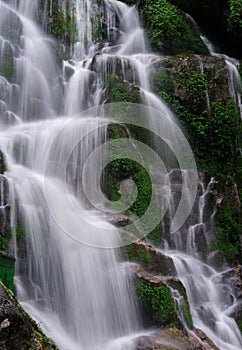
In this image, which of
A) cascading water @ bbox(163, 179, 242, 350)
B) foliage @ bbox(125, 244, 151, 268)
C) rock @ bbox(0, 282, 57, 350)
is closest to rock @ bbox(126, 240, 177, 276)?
foliage @ bbox(125, 244, 151, 268)

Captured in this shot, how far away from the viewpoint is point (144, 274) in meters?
6.98

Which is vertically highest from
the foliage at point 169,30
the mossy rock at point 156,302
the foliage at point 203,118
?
the foliage at point 169,30

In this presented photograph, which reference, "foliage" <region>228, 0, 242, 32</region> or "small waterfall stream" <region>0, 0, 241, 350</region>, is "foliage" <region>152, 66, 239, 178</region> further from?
"foliage" <region>228, 0, 242, 32</region>

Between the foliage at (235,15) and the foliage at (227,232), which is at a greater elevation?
the foliage at (235,15)

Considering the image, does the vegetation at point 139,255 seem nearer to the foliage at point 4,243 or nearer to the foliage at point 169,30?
the foliage at point 4,243

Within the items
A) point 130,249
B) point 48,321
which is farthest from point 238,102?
point 48,321

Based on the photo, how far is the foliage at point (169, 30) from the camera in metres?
14.4

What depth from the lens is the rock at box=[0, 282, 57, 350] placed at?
300cm

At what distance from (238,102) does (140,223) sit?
551 cm

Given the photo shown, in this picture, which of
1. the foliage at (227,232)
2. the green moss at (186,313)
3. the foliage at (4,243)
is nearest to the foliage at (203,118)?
the foliage at (227,232)

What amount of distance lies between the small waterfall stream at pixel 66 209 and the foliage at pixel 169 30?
25.4 inches

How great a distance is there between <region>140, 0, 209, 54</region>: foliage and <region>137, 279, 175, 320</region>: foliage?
9539mm

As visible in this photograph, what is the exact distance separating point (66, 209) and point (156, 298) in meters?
2.26

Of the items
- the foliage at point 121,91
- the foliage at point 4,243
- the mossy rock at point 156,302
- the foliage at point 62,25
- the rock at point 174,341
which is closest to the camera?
the rock at point 174,341
